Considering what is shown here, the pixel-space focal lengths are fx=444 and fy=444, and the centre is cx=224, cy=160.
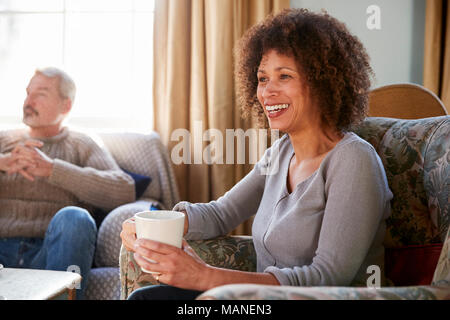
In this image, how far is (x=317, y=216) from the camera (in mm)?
1017

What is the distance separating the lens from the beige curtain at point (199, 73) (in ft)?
8.22

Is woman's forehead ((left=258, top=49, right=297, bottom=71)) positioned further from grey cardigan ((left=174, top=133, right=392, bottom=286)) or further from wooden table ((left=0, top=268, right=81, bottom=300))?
wooden table ((left=0, top=268, right=81, bottom=300))

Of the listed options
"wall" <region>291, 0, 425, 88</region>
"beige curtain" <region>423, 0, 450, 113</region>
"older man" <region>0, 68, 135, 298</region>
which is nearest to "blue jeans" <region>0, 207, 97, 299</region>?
"older man" <region>0, 68, 135, 298</region>

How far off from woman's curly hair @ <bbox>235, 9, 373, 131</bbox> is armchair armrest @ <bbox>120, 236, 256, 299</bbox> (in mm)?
423

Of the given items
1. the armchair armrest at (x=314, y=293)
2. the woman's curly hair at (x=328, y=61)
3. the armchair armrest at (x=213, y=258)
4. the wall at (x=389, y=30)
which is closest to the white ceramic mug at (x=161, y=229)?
the armchair armrest at (x=314, y=293)

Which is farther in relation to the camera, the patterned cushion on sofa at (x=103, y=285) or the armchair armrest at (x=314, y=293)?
the patterned cushion on sofa at (x=103, y=285)

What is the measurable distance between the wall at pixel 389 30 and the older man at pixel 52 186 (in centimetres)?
144

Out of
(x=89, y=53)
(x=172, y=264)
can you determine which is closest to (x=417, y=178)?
(x=172, y=264)

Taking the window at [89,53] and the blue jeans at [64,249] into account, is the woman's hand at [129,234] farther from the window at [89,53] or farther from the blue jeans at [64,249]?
the window at [89,53]

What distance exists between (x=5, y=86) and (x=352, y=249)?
2.66 metres

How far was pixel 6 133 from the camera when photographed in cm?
213

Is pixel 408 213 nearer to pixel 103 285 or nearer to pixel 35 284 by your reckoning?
pixel 35 284

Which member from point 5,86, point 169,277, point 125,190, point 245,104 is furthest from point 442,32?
point 5,86

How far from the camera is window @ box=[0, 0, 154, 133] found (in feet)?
9.11
